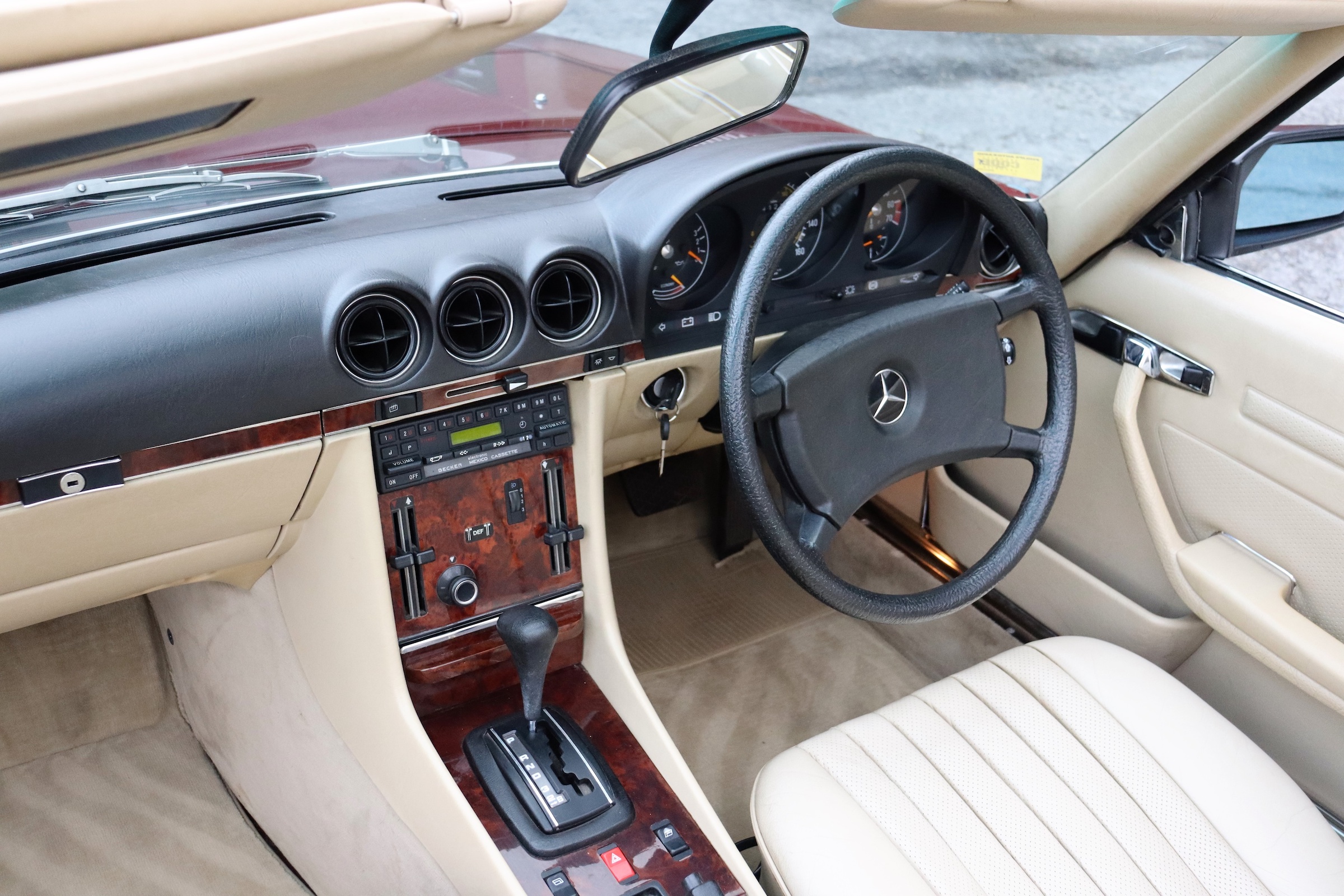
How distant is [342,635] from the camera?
1609mm

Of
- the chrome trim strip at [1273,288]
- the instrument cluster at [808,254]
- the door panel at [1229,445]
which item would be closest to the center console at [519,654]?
the instrument cluster at [808,254]

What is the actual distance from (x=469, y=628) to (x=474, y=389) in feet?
1.26

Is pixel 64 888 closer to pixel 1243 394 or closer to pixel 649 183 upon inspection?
pixel 649 183

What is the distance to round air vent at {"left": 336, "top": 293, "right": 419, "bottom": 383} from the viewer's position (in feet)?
4.40

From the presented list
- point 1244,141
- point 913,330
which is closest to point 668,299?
point 913,330

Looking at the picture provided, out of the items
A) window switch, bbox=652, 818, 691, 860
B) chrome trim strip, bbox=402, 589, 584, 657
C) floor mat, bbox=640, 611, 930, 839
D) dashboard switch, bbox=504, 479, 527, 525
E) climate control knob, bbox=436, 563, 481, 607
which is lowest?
floor mat, bbox=640, 611, 930, 839

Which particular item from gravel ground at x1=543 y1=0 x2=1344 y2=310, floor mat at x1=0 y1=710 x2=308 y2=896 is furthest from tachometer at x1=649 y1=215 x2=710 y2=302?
floor mat at x1=0 y1=710 x2=308 y2=896

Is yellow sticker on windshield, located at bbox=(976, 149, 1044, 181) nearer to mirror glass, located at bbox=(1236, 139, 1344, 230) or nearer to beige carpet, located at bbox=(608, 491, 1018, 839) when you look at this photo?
mirror glass, located at bbox=(1236, 139, 1344, 230)

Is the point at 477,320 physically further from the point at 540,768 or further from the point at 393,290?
the point at 540,768

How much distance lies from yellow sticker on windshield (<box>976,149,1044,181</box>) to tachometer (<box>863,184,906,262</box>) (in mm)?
337

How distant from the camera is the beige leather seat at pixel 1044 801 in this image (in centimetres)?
133

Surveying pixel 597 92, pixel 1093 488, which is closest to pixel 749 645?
pixel 1093 488

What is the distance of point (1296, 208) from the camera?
1863mm

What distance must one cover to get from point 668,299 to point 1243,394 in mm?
928
